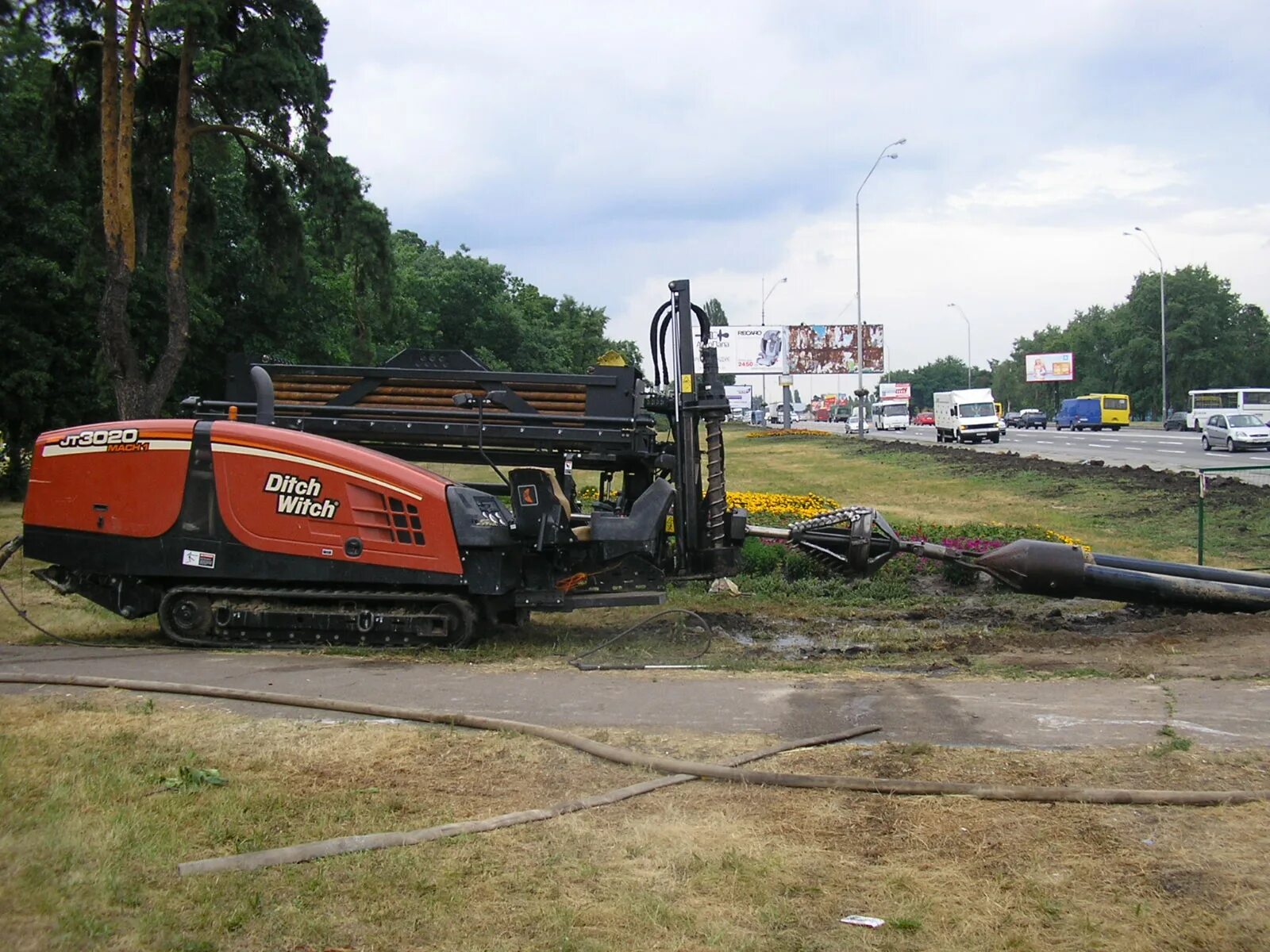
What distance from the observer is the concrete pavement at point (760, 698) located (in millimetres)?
7539

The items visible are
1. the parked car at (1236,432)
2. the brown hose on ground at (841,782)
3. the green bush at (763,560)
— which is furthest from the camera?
the parked car at (1236,432)

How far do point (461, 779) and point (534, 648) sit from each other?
460cm

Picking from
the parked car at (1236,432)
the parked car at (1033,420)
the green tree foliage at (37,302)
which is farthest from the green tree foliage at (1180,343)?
the green tree foliage at (37,302)

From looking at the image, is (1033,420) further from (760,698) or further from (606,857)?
(606,857)

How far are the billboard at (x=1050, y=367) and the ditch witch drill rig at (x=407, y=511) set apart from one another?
120728 mm

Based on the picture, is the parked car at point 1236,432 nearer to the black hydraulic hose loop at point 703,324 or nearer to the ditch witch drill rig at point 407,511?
the ditch witch drill rig at point 407,511

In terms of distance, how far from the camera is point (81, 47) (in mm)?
20516

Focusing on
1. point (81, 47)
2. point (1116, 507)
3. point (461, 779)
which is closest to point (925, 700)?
point (461, 779)

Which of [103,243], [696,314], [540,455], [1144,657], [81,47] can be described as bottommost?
[1144,657]

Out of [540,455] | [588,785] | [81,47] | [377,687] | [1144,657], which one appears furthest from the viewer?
[81,47]

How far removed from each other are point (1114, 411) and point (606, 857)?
79016 millimetres

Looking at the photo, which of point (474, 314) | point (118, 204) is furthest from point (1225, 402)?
point (118, 204)

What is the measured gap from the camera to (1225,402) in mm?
67375

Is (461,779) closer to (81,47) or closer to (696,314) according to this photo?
(696,314)
